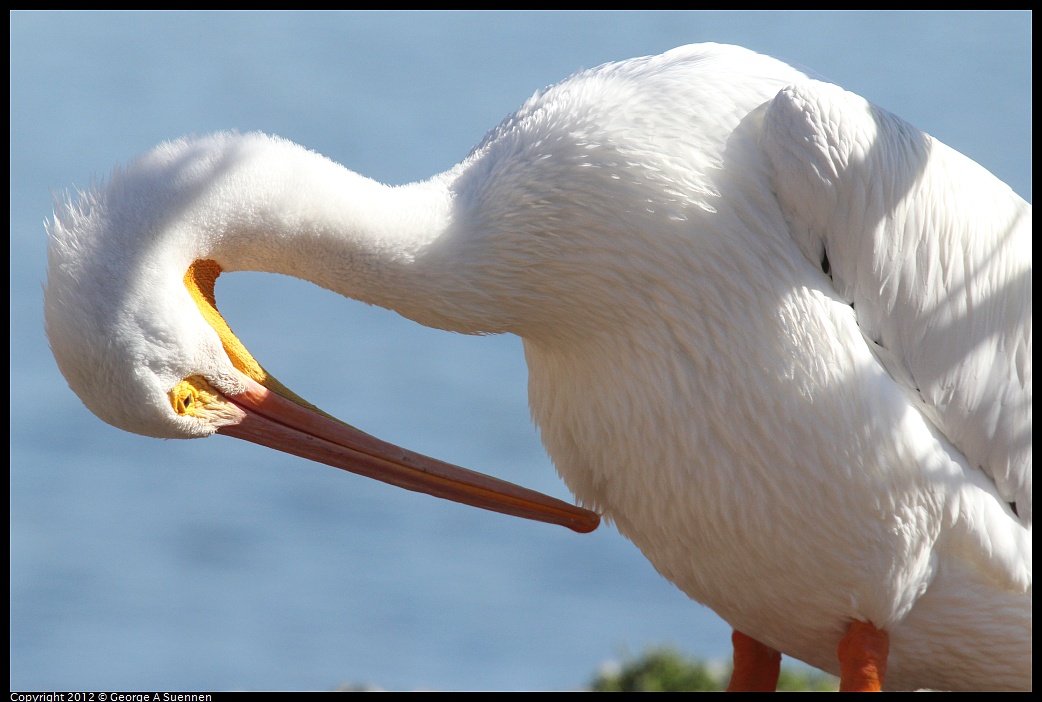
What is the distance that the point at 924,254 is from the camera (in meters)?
3.00

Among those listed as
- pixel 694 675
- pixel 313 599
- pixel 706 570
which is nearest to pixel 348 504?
pixel 313 599

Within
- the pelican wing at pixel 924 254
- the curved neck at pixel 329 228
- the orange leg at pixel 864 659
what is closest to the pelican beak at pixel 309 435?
the curved neck at pixel 329 228

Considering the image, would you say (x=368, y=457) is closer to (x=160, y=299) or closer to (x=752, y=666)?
(x=160, y=299)

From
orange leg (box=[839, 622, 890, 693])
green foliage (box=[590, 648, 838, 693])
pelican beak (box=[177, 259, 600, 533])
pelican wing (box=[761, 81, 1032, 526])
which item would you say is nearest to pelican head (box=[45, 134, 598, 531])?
pelican beak (box=[177, 259, 600, 533])

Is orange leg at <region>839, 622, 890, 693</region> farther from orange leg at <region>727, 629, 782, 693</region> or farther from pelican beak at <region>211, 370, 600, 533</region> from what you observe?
pelican beak at <region>211, 370, 600, 533</region>

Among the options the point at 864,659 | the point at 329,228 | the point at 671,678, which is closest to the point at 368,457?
the point at 329,228

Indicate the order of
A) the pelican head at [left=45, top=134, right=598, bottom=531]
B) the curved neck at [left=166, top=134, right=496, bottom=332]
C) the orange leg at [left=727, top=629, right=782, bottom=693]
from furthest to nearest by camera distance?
the orange leg at [left=727, top=629, right=782, bottom=693], the curved neck at [left=166, top=134, right=496, bottom=332], the pelican head at [left=45, top=134, right=598, bottom=531]

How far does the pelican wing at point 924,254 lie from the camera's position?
2.85 metres

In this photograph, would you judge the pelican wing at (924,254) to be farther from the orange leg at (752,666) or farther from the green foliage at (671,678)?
the green foliage at (671,678)

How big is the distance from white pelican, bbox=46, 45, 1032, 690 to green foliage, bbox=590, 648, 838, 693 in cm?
169

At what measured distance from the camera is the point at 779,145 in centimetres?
284

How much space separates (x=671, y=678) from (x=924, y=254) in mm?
2401

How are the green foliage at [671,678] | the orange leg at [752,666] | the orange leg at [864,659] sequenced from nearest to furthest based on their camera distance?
the orange leg at [864,659], the orange leg at [752,666], the green foliage at [671,678]

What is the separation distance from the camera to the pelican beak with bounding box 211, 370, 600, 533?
9.71ft
